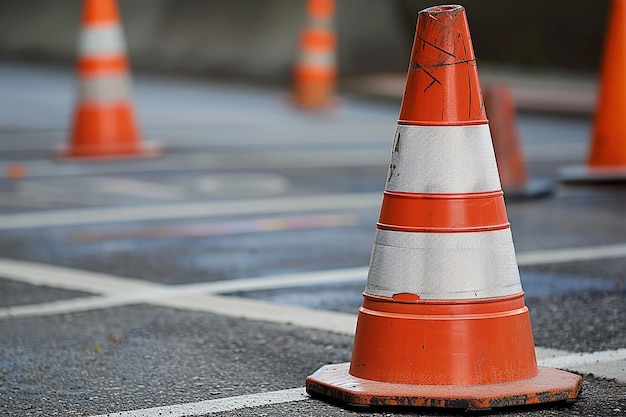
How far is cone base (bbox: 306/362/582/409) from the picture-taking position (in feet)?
12.6

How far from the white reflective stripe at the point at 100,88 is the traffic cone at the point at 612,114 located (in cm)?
366

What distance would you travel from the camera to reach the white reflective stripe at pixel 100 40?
1095 centimetres

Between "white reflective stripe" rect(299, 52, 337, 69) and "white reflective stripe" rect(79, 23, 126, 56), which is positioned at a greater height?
"white reflective stripe" rect(79, 23, 126, 56)

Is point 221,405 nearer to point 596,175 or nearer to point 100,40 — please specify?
point 596,175

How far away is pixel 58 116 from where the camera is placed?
14.8 m

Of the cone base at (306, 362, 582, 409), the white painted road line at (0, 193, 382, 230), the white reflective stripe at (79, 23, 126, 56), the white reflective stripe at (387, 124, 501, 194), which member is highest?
the white reflective stripe at (79, 23, 126, 56)

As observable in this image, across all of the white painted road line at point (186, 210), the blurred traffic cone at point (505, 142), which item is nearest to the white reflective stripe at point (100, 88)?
the white painted road line at point (186, 210)

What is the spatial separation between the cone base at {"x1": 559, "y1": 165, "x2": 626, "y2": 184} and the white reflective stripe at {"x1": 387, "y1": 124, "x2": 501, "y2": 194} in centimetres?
535

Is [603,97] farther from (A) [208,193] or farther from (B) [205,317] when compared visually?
(B) [205,317]

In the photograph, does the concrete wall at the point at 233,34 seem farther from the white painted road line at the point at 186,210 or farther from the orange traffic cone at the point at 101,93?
the white painted road line at the point at 186,210

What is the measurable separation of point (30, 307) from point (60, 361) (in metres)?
0.92

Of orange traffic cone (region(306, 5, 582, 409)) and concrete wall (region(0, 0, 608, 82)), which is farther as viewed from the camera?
concrete wall (region(0, 0, 608, 82))

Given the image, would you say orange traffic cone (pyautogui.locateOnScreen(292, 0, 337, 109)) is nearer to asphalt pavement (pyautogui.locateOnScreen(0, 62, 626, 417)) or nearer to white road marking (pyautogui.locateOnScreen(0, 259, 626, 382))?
asphalt pavement (pyautogui.locateOnScreen(0, 62, 626, 417))

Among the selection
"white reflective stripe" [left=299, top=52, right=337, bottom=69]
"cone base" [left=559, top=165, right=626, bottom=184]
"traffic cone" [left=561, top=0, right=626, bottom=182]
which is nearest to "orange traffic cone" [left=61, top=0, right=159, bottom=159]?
"cone base" [left=559, top=165, right=626, bottom=184]
